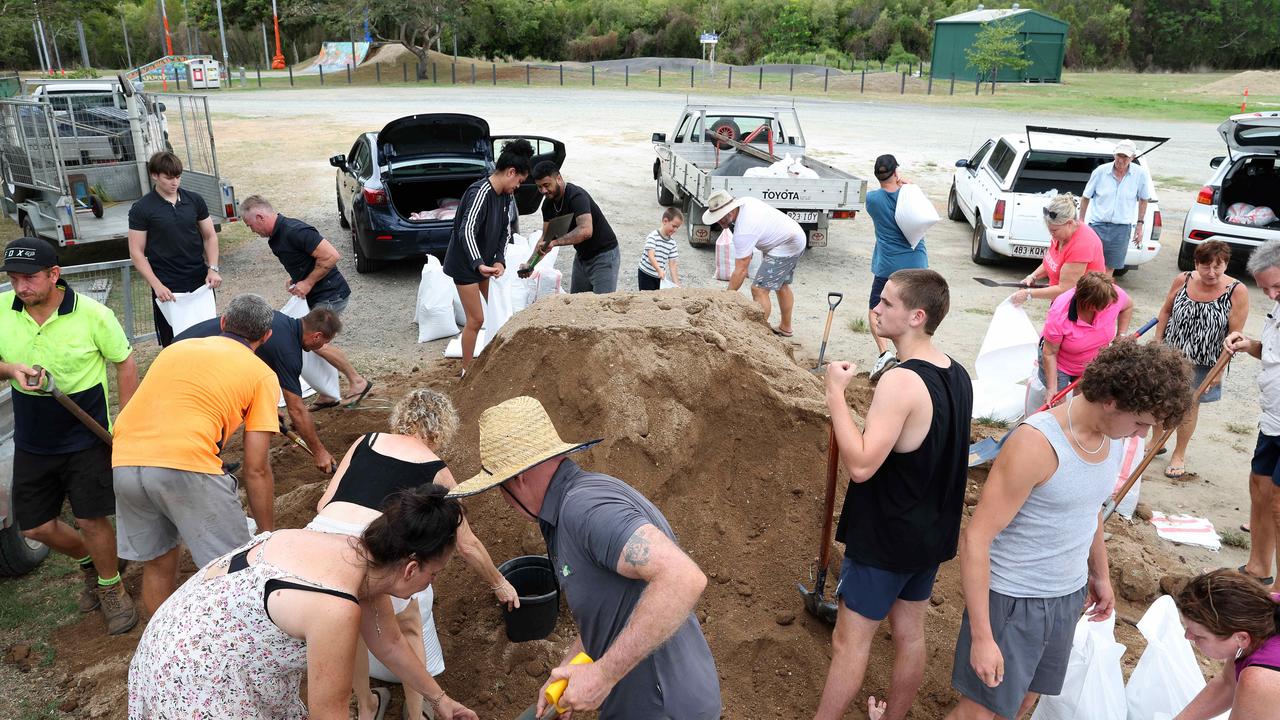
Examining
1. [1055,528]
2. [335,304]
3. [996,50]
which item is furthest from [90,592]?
[996,50]

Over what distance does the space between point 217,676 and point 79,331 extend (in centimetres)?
251

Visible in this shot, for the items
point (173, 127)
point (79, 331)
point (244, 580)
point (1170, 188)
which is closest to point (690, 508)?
point (244, 580)

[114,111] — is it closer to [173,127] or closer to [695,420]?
[695,420]

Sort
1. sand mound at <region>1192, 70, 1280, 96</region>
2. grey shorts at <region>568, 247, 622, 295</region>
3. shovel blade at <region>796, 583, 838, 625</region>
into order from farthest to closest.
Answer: sand mound at <region>1192, 70, 1280, 96</region>, grey shorts at <region>568, 247, 622, 295</region>, shovel blade at <region>796, 583, 838, 625</region>

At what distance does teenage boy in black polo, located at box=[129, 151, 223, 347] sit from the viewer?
255 inches

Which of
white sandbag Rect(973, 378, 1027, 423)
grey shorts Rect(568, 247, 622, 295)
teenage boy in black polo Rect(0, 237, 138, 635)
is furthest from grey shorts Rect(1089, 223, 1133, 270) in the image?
teenage boy in black polo Rect(0, 237, 138, 635)

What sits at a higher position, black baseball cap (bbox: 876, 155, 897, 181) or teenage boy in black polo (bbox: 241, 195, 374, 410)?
black baseball cap (bbox: 876, 155, 897, 181)

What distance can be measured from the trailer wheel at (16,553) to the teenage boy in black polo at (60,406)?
29 cm

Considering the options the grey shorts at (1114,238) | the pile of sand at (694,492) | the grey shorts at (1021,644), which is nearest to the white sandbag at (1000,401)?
the pile of sand at (694,492)

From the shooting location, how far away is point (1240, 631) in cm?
248

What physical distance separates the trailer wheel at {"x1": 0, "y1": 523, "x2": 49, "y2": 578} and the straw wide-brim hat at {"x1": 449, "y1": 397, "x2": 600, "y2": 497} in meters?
3.36

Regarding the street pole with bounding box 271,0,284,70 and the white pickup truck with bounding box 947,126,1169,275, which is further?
the street pole with bounding box 271,0,284,70

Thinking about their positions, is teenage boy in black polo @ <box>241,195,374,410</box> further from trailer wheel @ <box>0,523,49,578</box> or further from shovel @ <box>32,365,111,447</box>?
shovel @ <box>32,365,111,447</box>

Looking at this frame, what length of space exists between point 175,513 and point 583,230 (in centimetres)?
418
